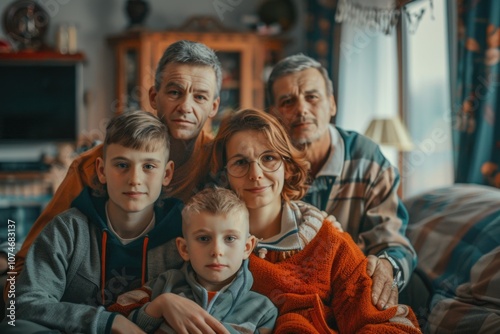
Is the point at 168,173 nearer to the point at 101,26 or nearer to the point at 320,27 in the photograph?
the point at 320,27

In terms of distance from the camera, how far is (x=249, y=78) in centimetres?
436

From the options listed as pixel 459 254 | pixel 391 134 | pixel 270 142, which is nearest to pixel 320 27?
pixel 391 134

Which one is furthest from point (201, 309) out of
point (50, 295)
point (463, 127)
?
point (463, 127)

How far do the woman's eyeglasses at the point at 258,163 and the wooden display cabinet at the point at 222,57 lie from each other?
9.99 feet

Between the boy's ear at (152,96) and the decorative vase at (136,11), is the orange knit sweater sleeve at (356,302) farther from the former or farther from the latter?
the decorative vase at (136,11)

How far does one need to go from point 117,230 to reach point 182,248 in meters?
0.14

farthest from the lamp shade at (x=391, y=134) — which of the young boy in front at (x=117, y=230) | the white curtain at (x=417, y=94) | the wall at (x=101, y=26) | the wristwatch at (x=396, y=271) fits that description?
the wall at (x=101, y=26)

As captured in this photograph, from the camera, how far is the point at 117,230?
3.95ft

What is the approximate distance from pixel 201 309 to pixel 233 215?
7.1 inches

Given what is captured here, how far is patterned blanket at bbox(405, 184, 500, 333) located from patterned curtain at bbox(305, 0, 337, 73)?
1398 millimetres

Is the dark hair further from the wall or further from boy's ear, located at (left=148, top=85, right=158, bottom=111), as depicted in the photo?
the wall

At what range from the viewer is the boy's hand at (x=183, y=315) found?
1074 mm

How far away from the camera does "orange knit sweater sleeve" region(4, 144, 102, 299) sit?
125 centimetres

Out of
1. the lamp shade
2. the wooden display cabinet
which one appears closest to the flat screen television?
the wooden display cabinet
